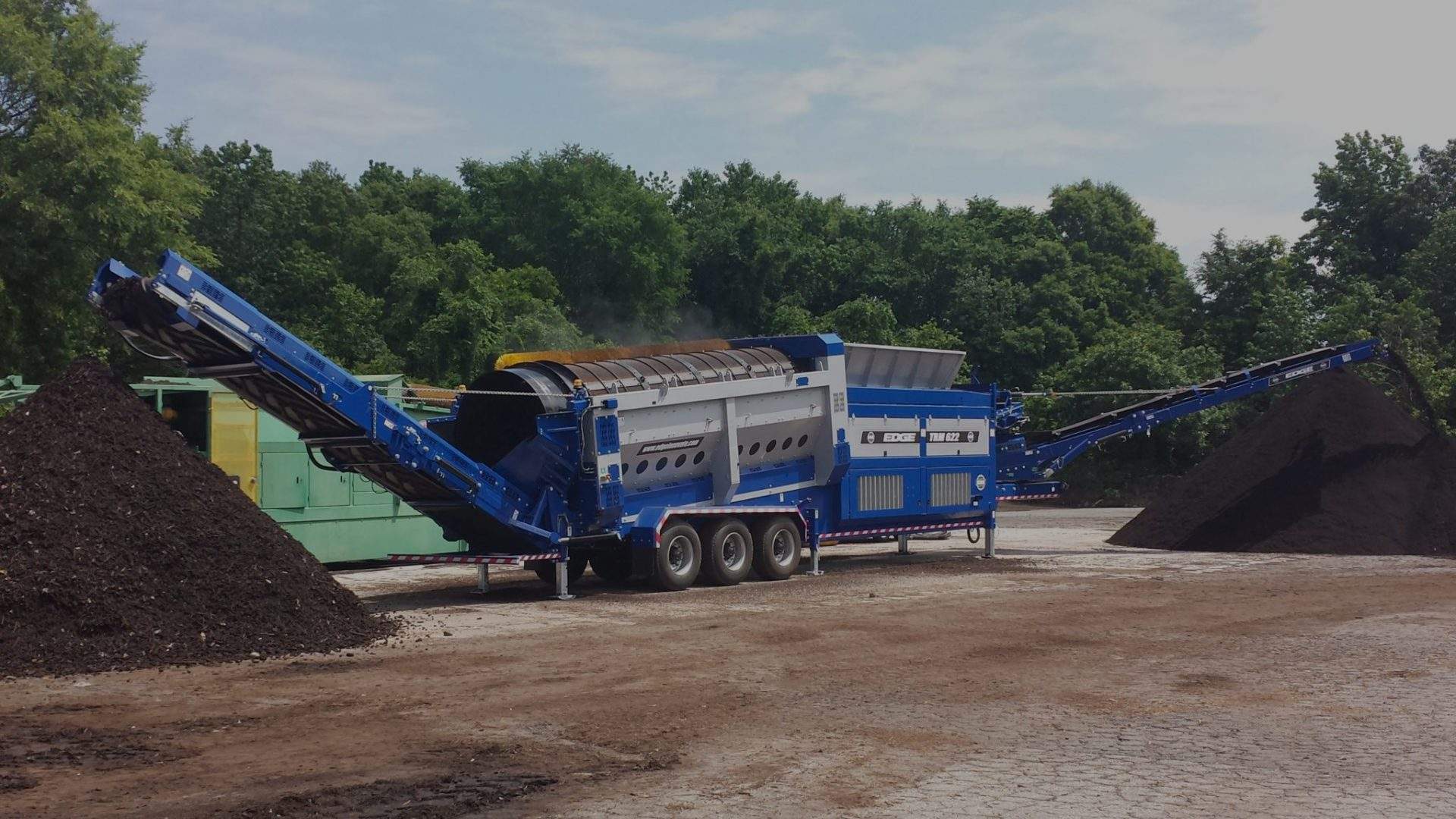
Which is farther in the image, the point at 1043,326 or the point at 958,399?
the point at 1043,326

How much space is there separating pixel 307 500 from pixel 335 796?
1482cm

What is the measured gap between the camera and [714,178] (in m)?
74.3

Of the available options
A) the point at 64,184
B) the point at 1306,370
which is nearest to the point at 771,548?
the point at 1306,370

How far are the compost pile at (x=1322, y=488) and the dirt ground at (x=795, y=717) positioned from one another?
7.09 m

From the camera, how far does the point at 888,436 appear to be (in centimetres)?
2147

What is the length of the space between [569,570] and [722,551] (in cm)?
240

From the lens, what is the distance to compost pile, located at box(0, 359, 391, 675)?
39.5ft

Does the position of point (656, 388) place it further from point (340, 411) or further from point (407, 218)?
point (407, 218)

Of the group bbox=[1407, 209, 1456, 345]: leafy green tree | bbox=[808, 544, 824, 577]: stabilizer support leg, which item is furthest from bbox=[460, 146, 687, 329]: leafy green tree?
bbox=[808, 544, 824, 577]: stabilizer support leg

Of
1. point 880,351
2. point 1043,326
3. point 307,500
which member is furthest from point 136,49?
point 1043,326

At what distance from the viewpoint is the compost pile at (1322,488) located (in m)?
23.6

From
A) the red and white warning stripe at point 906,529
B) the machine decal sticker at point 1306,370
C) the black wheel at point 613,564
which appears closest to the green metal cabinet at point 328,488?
the black wheel at point 613,564

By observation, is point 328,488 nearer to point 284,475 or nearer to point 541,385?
point 284,475

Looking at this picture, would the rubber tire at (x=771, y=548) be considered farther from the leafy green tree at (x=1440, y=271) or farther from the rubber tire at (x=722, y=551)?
the leafy green tree at (x=1440, y=271)
